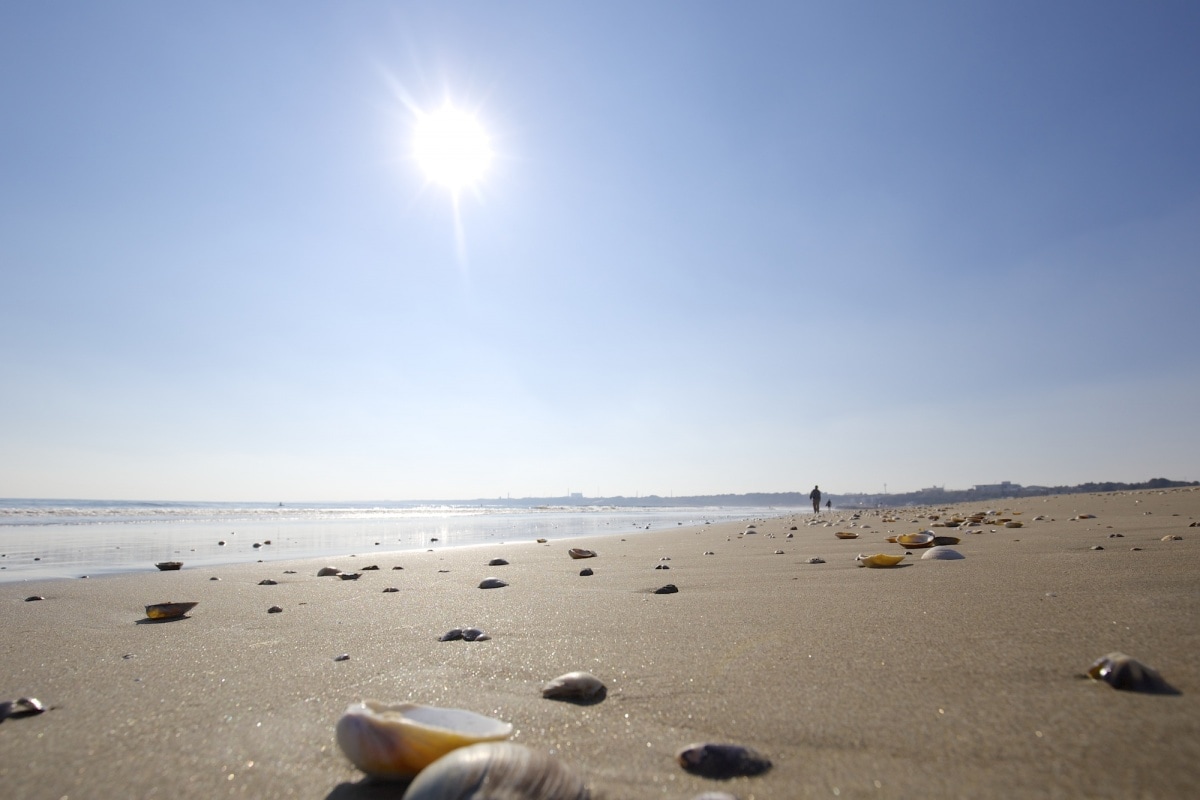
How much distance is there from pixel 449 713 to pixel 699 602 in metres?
2.93

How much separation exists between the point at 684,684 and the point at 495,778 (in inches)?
50.7

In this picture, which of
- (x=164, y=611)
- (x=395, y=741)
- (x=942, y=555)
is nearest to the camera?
(x=395, y=741)

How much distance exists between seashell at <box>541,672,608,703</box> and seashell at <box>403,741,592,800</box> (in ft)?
3.01

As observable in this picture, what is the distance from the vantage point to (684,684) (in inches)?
98.6

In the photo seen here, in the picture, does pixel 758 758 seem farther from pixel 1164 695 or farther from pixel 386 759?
pixel 1164 695

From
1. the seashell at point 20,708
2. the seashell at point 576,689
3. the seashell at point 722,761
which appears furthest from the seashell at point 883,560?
the seashell at point 20,708

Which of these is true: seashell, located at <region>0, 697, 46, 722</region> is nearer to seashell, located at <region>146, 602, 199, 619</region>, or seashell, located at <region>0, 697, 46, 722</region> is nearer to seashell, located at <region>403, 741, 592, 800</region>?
seashell, located at <region>403, 741, 592, 800</region>

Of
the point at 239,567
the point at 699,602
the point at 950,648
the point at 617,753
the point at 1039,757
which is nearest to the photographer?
the point at 1039,757

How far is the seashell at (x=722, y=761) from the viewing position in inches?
67.2

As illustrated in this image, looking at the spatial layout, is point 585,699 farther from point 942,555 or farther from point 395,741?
point 942,555

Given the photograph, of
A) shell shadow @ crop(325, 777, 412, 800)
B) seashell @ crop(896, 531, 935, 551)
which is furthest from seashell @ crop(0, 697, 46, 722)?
seashell @ crop(896, 531, 935, 551)

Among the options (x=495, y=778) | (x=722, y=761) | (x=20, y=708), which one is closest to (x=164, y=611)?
(x=20, y=708)

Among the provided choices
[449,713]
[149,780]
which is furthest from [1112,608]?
[149,780]

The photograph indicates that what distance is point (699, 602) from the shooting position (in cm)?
454
